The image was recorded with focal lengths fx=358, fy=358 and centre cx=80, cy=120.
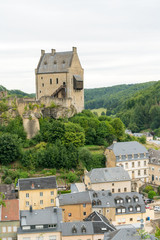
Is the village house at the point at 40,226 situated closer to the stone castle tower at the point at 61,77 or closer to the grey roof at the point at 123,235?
the grey roof at the point at 123,235

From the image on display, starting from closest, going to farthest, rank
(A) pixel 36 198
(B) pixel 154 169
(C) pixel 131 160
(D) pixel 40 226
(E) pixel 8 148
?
(D) pixel 40 226 < (A) pixel 36 198 < (E) pixel 8 148 < (C) pixel 131 160 < (B) pixel 154 169

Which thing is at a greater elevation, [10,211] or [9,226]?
[10,211]

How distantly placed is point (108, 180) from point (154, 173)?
1052 centimetres

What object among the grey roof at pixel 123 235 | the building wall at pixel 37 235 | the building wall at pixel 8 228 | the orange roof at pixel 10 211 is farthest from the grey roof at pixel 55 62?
the grey roof at pixel 123 235

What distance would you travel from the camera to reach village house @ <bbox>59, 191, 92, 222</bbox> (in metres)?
42.1

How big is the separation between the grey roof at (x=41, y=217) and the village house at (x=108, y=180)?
33.4 feet

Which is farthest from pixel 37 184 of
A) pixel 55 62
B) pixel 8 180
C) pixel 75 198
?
pixel 55 62

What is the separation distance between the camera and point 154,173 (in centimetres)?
5541

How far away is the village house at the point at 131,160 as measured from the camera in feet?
177

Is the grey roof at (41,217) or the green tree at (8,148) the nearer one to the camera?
the grey roof at (41,217)

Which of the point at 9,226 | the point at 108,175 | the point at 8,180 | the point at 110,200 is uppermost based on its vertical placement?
Result: the point at 108,175

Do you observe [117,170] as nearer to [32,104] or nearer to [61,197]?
[61,197]

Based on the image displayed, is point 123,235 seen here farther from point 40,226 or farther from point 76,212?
point 76,212

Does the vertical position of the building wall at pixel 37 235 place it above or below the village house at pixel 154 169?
below
